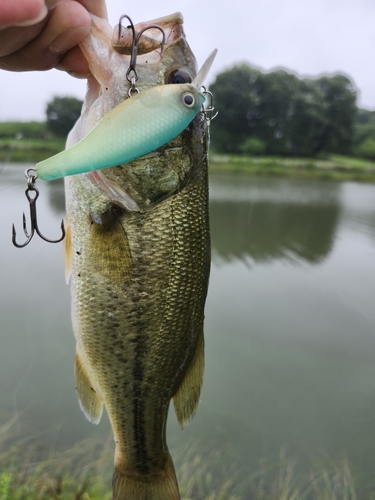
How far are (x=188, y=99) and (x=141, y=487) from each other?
53.2 inches

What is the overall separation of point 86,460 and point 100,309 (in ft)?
6.12

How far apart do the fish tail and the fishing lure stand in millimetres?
1159

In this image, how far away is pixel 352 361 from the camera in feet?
11.3

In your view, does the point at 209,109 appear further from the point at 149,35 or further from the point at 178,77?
the point at 149,35

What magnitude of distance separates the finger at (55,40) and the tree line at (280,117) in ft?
82.3

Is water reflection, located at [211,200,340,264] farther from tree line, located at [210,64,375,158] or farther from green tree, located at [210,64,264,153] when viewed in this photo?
green tree, located at [210,64,264,153]

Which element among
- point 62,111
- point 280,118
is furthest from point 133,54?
→ point 280,118

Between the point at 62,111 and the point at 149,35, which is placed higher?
the point at 62,111

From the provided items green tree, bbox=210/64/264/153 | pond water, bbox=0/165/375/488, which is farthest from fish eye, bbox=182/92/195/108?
green tree, bbox=210/64/264/153

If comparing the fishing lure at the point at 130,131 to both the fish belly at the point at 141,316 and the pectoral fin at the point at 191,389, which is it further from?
the pectoral fin at the point at 191,389

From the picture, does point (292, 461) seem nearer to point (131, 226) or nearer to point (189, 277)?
point (189, 277)

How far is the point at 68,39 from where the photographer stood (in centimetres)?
100

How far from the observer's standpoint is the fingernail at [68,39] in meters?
0.98

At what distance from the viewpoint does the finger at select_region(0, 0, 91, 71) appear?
0.95 metres
